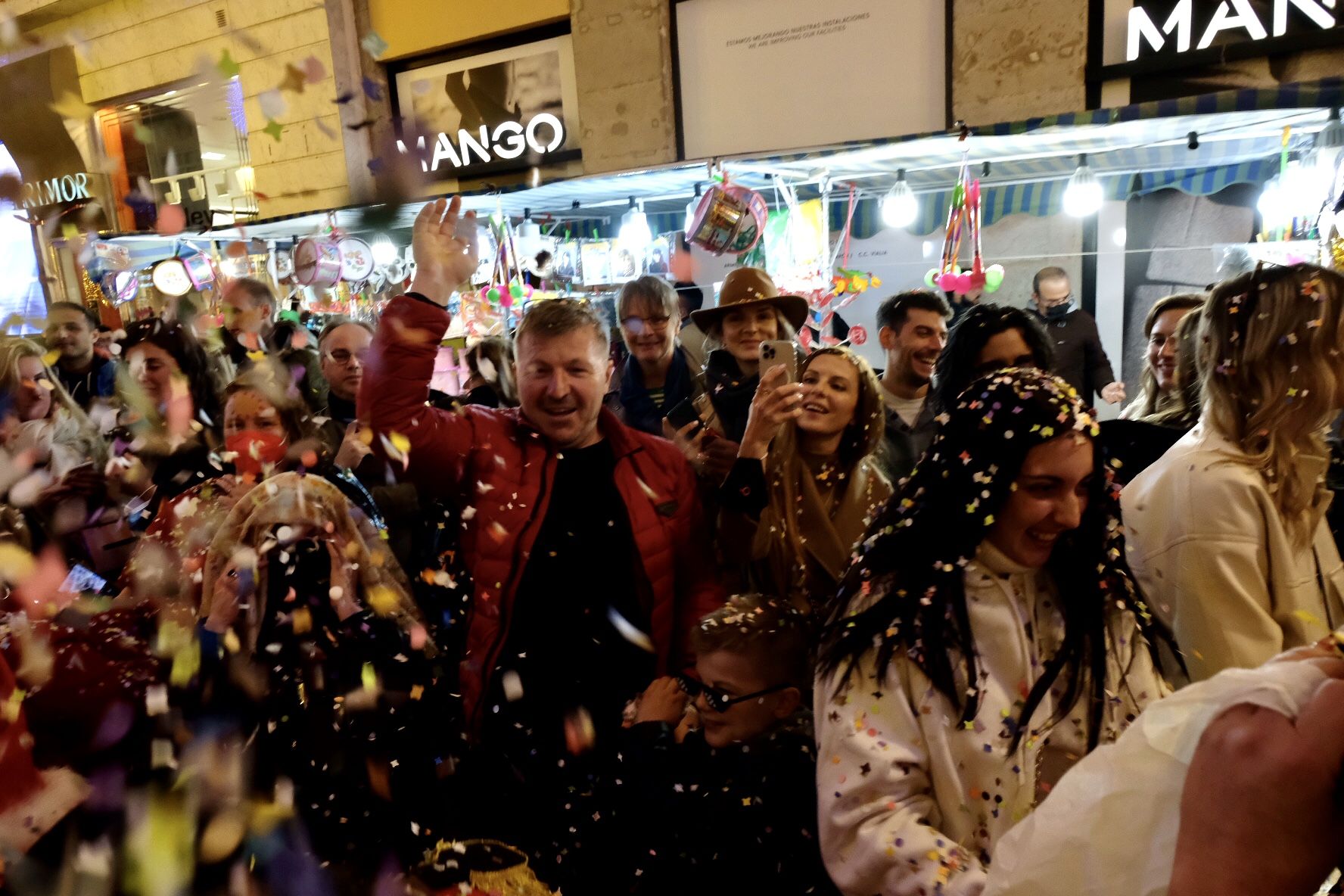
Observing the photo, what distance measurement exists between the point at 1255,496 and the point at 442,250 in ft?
6.49

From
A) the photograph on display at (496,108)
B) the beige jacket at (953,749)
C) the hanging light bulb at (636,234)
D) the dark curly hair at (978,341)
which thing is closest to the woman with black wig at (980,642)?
the beige jacket at (953,749)

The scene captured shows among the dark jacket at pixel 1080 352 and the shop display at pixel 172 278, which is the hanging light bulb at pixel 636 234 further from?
the shop display at pixel 172 278

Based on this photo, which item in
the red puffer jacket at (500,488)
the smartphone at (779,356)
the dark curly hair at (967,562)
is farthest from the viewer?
the smartphone at (779,356)

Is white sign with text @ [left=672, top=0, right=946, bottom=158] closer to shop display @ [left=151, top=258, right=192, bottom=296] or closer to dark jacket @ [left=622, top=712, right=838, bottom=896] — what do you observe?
shop display @ [left=151, top=258, right=192, bottom=296]

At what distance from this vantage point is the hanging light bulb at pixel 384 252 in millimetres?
6383

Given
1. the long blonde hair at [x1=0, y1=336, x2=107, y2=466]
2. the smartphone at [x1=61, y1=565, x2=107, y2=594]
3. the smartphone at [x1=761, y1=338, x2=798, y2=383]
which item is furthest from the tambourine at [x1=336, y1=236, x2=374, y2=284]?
the smartphone at [x1=761, y1=338, x2=798, y2=383]

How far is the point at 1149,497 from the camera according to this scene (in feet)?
6.11

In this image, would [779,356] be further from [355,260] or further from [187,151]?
[187,151]

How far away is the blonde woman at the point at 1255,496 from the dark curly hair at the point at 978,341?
709 millimetres

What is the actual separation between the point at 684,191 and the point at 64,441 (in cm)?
386

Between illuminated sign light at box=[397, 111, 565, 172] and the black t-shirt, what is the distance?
171 inches


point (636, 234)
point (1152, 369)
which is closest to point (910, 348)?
point (1152, 369)

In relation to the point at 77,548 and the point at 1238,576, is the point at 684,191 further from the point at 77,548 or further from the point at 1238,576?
the point at 1238,576

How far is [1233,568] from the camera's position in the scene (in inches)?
67.0
